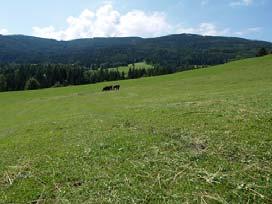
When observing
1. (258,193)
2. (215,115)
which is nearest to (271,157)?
(258,193)

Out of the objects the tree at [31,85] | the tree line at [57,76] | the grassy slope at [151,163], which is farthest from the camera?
the tree line at [57,76]

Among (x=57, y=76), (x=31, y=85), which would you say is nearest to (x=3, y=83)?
(x=31, y=85)

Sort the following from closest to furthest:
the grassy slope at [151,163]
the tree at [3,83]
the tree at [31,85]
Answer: the grassy slope at [151,163] → the tree at [31,85] → the tree at [3,83]

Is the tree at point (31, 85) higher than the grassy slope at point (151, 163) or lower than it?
lower

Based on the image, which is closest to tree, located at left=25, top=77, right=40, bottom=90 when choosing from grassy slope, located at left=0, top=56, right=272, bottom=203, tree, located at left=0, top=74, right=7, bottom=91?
tree, located at left=0, top=74, right=7, bottom=91

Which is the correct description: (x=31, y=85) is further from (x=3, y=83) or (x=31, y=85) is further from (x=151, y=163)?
(x=151, y=163)

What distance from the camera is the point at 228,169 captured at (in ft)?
27.8

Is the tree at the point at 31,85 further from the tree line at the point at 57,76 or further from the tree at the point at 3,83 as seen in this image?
the tree at the point at 3,83

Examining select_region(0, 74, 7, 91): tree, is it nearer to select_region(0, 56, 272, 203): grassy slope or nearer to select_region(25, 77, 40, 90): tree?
select_region(25, 77, 40, 90): tree

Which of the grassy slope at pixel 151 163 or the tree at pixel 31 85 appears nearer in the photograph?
the grassy slope at pixel 151 163

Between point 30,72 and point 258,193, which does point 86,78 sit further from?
point 258,193

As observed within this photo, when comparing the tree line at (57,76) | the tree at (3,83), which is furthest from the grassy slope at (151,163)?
the tree at (3,83)

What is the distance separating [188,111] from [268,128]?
5.82 metres

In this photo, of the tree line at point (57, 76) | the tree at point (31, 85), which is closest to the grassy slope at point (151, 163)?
the tree at point (31, 85)
